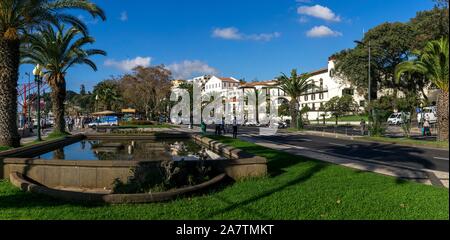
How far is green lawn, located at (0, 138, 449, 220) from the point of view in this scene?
6328mm

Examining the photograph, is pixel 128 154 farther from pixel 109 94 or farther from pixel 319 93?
pixel 319 93

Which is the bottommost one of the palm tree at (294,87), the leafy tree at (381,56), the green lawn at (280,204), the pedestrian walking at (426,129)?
the green lawn at (280,204)

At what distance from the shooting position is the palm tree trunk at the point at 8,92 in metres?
15.3

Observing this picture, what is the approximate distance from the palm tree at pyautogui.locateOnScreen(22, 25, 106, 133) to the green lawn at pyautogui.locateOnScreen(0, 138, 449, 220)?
20.5 m

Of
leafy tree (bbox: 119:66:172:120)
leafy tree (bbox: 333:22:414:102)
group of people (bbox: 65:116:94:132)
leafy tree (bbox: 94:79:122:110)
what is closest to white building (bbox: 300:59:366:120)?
leafy tree (bbox: 333:22:414:102)

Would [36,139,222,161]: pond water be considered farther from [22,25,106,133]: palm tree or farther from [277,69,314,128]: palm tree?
[277,69,314,128]: palm tree

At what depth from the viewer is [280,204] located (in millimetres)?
6957

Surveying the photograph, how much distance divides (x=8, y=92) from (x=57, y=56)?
43.2 feet

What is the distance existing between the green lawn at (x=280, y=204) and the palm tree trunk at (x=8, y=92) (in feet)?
23.2

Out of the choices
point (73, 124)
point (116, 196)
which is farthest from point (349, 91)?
point (116, 196)

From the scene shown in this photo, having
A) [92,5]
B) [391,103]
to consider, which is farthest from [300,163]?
[391,103]

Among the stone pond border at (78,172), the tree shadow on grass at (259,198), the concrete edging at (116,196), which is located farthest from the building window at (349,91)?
the concrete edging at (116,196)

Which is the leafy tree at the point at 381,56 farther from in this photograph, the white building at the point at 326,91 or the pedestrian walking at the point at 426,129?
the pedestrian walking at the point at 426,129
